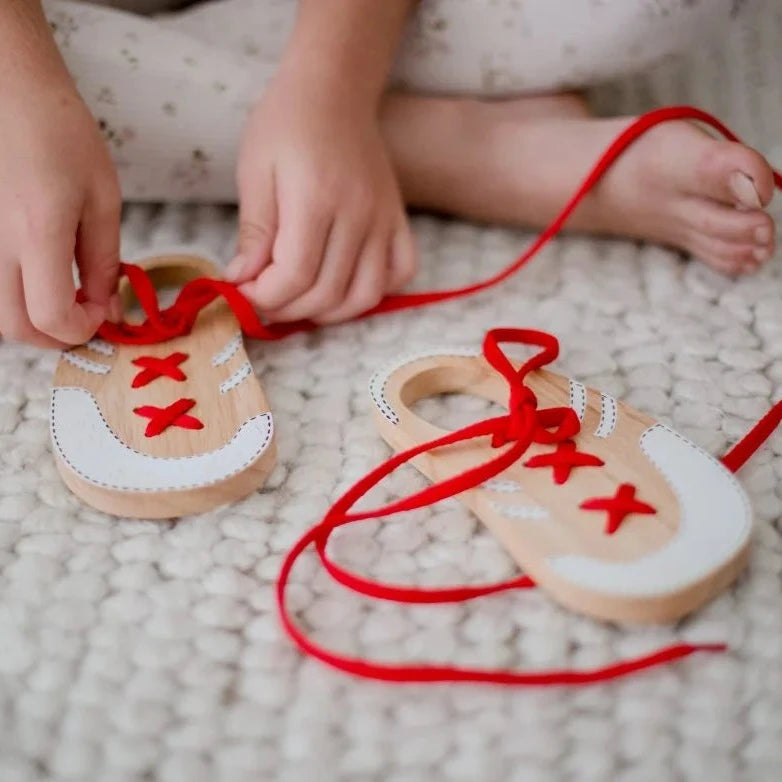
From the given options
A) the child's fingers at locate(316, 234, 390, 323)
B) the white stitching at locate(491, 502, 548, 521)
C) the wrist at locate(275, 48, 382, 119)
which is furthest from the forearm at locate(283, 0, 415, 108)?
the white stitching at locate(491, 502, 548, 521)

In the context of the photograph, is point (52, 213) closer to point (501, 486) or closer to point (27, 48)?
point (27, 48)

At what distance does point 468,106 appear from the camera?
774 millimetres

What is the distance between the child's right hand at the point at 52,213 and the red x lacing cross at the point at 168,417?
0.08 meters

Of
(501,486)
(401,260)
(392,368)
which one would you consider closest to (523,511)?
(501,486)

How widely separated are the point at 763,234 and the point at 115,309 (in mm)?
404

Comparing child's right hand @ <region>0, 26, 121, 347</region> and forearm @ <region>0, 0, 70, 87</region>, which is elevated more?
forearm @ <region>0, 0, 70, 87</region>

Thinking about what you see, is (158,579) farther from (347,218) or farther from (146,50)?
(146,50)

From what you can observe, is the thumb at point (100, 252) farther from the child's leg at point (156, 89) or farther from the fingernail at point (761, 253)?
the fingernail at point (761, 253)

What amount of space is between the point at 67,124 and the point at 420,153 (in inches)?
10.2

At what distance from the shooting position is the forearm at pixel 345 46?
686 mm

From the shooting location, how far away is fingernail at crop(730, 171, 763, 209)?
654 mm

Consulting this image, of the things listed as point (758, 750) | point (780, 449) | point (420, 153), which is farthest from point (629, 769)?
point (420, 153)

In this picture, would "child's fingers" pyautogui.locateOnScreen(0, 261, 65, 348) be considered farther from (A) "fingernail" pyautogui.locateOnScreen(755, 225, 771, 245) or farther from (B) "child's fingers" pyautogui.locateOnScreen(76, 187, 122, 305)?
(A) "fingernail" pyautogui.locateOnScreen(755, 225, 771, 245)

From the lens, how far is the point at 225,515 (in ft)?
1.73
